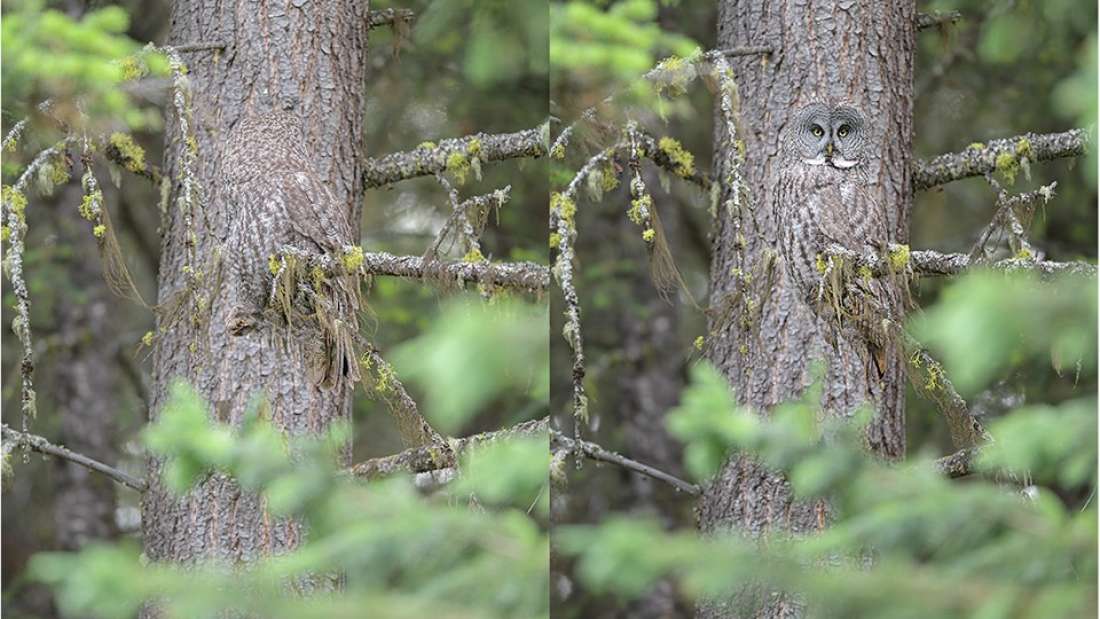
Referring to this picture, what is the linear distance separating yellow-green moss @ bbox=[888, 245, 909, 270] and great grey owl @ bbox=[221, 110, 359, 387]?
36.3 inches

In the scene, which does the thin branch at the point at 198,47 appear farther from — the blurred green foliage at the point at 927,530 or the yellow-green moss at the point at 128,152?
the blurred green foliage at the point at 927,530

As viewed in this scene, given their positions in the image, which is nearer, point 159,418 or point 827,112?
point 827,112

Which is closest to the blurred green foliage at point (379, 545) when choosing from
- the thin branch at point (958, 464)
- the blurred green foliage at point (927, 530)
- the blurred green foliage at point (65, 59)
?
the blurred green foliage at point (927, 530)

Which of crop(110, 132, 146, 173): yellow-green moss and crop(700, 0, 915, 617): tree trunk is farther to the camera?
crop(110, 132, 146, 173): yellow-green moss

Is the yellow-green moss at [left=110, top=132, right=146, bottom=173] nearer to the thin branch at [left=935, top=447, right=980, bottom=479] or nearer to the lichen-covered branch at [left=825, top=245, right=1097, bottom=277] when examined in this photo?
the lichen-covered branch at [left=825, top=245, right=1097, bottom=277]

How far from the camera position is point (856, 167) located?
2258 mm

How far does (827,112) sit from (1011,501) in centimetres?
118

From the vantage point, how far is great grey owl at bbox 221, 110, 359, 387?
2.20 m

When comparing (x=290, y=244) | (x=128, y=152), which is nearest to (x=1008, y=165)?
(x=290, y=244)

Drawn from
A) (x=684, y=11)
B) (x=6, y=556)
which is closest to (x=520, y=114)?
(x=684, y=11)

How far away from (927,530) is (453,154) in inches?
61.2

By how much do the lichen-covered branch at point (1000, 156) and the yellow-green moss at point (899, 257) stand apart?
0.30 metres

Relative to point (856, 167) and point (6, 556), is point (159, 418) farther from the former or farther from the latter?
point (6, 556)

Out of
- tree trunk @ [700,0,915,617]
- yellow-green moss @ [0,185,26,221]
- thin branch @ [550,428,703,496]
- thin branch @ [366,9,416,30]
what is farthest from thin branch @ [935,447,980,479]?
yellow-green moss @ [0,185,26,221]
